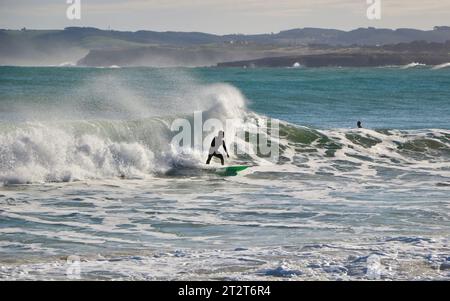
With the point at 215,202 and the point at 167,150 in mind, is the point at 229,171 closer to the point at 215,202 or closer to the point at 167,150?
the point at 167,150

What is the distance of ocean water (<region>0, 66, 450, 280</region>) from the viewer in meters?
13.3

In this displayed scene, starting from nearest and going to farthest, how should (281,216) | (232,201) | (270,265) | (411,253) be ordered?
(270,265) → (411,253) → (281,216) → (232,201)

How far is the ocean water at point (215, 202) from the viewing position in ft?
43.5

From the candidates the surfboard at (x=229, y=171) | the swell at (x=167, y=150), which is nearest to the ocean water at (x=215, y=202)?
the swell at (x=167, y=150)

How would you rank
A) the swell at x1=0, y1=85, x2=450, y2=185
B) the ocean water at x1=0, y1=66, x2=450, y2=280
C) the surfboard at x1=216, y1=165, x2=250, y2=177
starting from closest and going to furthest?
the ocean water at x1=0, y1=66, x2=450, y2=280, the swell at x1=0, y1=85, x2=450, y2=185, the surfboard at x1=216, y1=165, x2=250, y2=177

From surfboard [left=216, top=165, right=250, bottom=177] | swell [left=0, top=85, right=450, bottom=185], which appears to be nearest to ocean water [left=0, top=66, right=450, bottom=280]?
swell [left=0, top=85, right=450, bottom=185]

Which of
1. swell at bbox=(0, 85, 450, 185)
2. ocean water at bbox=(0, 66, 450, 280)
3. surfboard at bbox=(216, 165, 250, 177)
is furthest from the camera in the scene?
surfboard at bbox=(216, 165, 250, 177)

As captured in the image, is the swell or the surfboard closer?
the swell

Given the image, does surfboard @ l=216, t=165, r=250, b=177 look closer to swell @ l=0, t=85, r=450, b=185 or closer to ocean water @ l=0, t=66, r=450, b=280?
ocean water @ l=0, t=66, r=450, b=280

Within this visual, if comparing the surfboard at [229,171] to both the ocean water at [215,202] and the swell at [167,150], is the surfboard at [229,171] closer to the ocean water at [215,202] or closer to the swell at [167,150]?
the ocean water at [215,202]

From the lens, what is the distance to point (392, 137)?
113 feet
